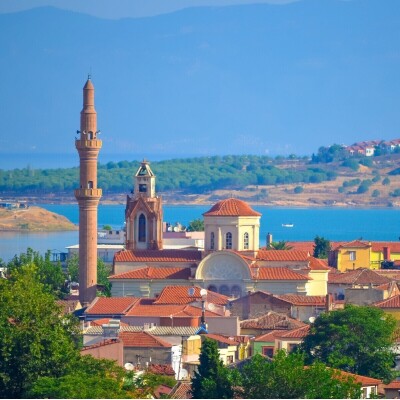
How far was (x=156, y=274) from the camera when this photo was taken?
6531 cm

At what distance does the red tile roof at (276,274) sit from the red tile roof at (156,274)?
2.05 m

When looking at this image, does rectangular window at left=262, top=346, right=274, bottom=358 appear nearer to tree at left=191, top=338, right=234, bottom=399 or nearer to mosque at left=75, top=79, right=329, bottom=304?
tree at left=191, top=338, right=234, bottom=399

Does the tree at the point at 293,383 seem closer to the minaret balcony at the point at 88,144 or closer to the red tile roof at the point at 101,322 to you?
the red tile roof at the point at 101,322

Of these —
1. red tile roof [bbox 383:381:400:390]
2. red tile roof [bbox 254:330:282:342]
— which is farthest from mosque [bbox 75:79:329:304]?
red tile roof [bbox 383:381:400:390]

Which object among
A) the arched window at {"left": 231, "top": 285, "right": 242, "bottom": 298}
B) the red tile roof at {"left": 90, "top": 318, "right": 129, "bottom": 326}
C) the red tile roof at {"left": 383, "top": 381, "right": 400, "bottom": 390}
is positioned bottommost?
the red tile roof at {"left": 383, "top": 381, "right": 400, "bottom": 390}

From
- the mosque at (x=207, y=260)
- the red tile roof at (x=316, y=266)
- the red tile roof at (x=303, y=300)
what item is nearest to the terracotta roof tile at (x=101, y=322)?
the red tile roof at (x=303, y=300)

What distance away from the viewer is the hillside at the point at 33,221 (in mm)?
156250

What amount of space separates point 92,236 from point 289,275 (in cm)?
749

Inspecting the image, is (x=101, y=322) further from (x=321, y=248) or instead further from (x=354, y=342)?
(x=321, y=248)

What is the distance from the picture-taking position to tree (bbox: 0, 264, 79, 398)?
3766cm

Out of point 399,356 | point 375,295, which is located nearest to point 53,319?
point 399,356

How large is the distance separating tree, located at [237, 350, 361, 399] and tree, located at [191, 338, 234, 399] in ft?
1.96

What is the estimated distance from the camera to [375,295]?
60.1 m

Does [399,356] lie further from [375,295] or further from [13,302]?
[375,295]
